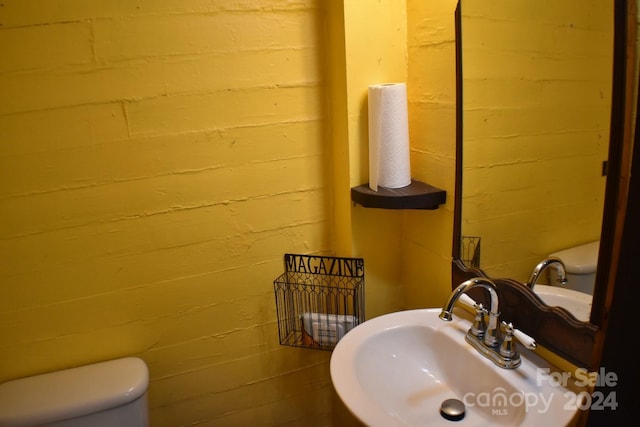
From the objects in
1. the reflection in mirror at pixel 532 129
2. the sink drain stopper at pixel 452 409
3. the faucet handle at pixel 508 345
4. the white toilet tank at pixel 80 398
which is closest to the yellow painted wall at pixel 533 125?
the reflection in mirror at pixel 532 129

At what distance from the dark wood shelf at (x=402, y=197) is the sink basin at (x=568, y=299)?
0.37m

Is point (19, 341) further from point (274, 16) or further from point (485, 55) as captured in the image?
point (485, 55)

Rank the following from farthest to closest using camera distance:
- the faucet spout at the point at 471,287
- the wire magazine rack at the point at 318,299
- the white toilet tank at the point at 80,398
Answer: the wire magazine rack at the point at 318,299 → the white toilet tank at the point at 80,398 → the faucet spout at the point at 471,287

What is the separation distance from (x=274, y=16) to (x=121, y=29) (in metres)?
0.41

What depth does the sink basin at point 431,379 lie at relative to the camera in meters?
Result: 0.94

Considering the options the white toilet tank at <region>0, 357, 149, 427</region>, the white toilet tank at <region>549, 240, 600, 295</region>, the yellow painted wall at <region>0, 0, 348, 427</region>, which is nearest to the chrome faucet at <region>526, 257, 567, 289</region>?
the white toilet tank at <region>549, 240, 600, 295</region>

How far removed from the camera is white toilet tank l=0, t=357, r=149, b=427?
3.94 feet

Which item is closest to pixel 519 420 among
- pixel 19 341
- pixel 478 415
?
pixel 478 415

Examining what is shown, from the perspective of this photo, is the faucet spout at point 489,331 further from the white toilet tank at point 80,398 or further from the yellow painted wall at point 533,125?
the white toilet tank at point 80,398

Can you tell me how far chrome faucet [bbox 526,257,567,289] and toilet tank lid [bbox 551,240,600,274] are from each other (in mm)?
11

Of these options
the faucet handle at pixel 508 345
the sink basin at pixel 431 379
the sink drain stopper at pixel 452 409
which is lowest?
the sink drain stopper at pixel 452 409

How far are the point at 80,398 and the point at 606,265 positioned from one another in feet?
4.20

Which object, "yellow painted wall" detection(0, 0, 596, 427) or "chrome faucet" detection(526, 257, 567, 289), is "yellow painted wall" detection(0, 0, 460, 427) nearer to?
"yellow painted wall" detection(0, 0, 596, 427)

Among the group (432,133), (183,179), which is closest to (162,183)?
(183,179)
